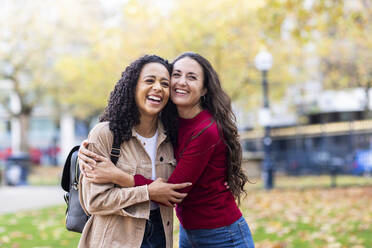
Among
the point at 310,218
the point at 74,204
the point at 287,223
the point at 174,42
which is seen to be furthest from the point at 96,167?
the point at 174,42

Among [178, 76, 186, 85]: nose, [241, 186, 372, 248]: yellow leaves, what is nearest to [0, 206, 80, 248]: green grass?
[241, 186, 372, 248]: yellow leaves

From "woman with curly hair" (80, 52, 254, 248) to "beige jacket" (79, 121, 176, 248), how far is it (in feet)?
0.39

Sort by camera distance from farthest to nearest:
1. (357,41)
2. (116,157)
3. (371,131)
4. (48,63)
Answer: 1. (48,63)
2. (357,41)
3. (371,131)
4. (116,157)

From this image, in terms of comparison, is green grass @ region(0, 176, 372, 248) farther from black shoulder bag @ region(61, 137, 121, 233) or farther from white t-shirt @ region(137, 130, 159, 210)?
black shoulder bag @ region(61, 137, 121, 233)

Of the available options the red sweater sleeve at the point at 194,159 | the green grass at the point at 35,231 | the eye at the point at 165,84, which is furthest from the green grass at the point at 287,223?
the eye at the point at 165,84

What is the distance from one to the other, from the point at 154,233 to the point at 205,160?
0.56 metres

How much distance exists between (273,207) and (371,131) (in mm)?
9162

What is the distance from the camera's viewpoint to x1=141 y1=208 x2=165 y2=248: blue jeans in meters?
2.65

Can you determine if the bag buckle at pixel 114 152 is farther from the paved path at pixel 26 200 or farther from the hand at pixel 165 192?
the paved path at pixel 26 200

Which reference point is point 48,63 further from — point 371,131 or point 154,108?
point 154,108

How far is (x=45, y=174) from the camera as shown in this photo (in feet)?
84.0

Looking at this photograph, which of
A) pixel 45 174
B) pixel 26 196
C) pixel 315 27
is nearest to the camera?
pixel 315 27

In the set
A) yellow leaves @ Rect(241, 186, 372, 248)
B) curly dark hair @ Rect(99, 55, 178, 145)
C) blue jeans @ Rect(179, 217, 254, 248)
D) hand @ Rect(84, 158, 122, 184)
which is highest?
curly dark hair @ Rect(99, 55, 178, 145)

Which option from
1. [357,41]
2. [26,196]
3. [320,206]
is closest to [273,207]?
[320,206]
